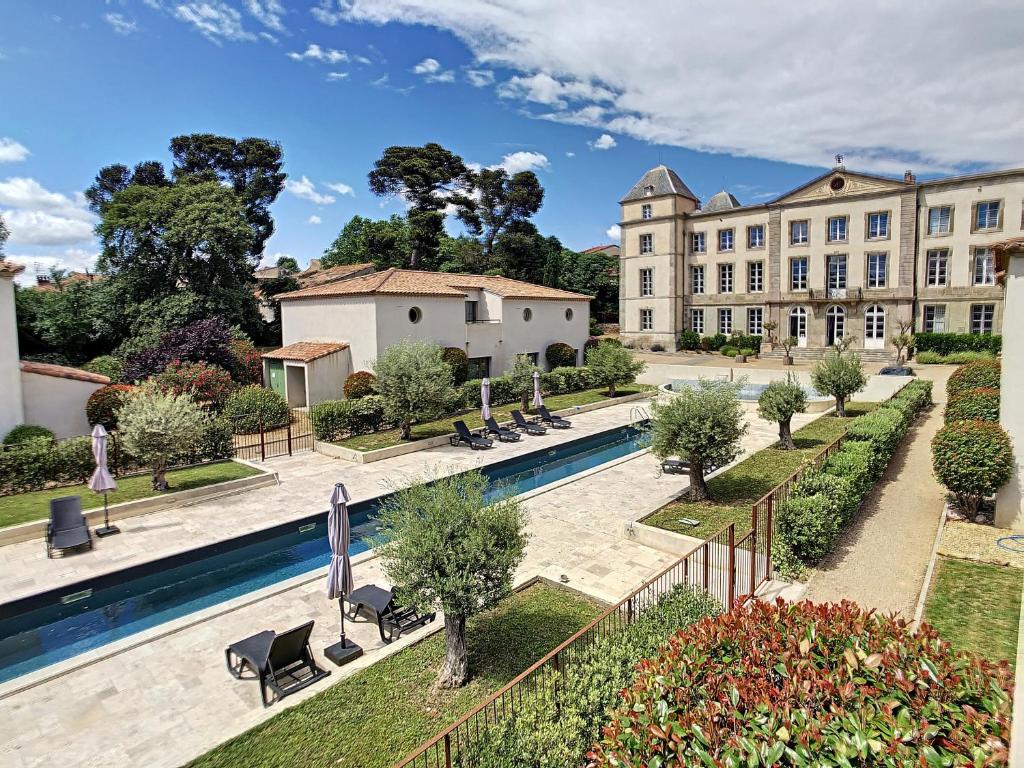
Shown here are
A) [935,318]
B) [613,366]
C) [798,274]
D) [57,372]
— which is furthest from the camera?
[798,274]

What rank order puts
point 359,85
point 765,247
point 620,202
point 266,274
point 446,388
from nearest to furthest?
point 446,388, point 359,85, point 765,247, point 620,202, point 266,274

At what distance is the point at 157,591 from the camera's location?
11008 millimetres

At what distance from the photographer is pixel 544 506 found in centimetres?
1412

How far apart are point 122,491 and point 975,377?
1092 inches

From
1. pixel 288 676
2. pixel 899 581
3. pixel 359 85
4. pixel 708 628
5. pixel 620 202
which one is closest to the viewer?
pixel 708 628

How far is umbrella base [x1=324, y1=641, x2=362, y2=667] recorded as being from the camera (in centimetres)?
778

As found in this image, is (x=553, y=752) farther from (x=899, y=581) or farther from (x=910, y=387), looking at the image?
(x=910, y=387)

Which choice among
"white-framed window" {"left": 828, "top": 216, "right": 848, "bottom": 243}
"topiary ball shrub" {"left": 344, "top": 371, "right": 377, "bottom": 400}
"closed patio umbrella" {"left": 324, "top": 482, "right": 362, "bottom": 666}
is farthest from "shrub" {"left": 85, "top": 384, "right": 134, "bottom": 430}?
→ "white-framed window" {"left": 828, "top": 216, "right": 848, "bottom": 243}

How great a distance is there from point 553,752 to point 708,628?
159cm

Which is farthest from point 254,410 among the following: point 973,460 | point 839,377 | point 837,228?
point 837,228

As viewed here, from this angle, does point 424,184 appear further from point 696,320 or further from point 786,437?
point 786,437

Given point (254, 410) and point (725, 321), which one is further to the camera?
point (725, 321)

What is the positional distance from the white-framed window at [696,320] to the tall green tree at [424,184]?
23672 millimetres

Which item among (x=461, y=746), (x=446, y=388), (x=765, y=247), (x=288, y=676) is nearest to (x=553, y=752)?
(x=461, y=746)
